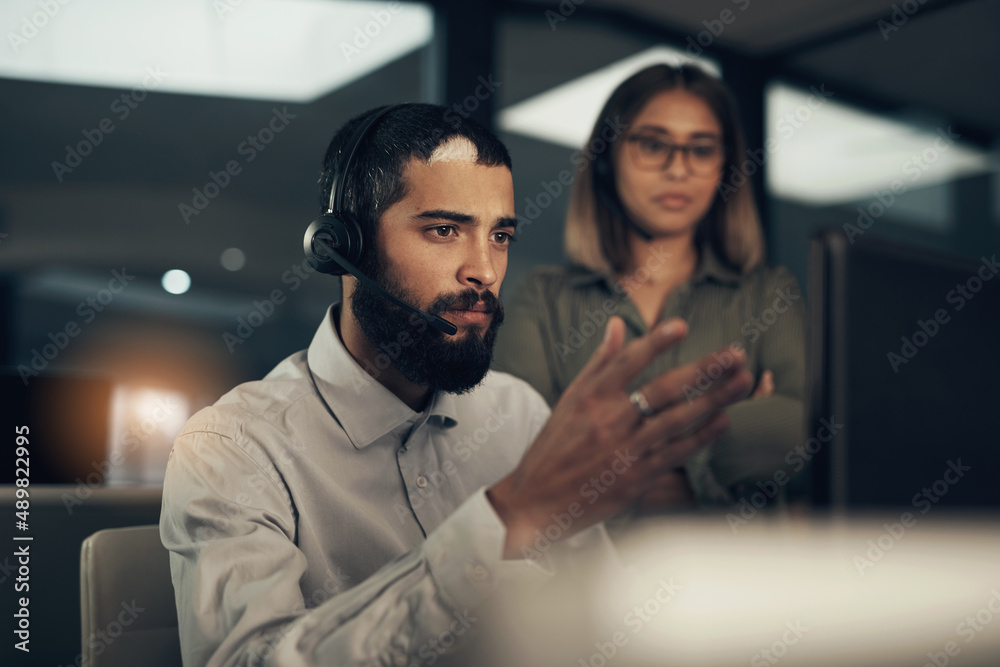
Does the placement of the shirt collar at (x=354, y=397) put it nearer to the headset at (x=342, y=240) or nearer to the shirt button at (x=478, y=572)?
the headset at (x=342, y=240)

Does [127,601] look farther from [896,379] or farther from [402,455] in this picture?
[896,379]

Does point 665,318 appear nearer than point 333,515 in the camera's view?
No

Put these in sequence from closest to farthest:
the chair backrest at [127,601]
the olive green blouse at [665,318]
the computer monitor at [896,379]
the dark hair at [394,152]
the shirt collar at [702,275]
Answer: the computer monitor at [896,379] < the chair backrest at [127,601] < the dark hair at [394,152] < the olive green blouse at [665,318] < the shirt collar at [702,275]

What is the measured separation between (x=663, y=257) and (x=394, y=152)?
2.73ft

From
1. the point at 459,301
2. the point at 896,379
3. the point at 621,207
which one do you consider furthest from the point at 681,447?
the point at 621,207

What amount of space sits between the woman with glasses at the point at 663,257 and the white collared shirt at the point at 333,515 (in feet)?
1.06

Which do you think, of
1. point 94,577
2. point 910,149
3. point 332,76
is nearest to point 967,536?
point 94,577

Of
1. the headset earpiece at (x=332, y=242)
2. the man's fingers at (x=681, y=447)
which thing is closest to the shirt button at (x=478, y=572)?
the man's fingers at (x=681, y=447)

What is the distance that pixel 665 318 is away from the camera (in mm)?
1661

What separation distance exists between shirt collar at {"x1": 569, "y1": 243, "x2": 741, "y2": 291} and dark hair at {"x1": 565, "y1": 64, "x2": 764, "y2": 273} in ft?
0.07

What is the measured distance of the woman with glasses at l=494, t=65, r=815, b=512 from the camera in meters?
1.52

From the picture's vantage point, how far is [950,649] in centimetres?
55

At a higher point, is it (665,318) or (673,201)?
(673,201)

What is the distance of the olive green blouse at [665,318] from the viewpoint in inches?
58.2
